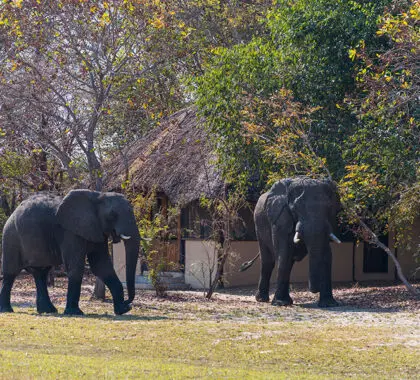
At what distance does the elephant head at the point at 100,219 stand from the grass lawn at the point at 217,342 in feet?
4.48

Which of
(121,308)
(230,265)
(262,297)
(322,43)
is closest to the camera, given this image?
(121,308)

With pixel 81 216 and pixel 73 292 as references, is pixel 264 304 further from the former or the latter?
pixel 81 216

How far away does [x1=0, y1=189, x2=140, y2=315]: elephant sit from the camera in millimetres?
15703

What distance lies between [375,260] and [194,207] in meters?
5.61

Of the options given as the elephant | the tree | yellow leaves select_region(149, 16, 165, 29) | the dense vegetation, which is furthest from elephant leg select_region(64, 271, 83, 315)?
yellow leaves select_region(149, 16, 165, 29)

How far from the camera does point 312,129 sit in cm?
1994

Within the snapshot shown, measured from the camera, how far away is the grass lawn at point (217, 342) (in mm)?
9922

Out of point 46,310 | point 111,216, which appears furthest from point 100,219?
point 46,310

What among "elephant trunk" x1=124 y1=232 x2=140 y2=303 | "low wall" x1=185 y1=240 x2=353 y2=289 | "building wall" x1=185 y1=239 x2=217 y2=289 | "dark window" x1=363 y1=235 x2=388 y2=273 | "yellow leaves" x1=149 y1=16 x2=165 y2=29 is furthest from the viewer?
"dark window" x1=363 y1=235 x2=388 y2=273

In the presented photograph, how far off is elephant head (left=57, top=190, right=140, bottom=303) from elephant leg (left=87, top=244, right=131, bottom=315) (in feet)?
1.12

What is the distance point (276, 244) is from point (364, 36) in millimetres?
4924

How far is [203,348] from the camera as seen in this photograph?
37.9ft

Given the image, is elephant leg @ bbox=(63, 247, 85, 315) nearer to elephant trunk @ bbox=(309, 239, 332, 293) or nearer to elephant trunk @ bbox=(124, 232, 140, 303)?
elephant trunk @ bbox=(124, 232, 140, 303)

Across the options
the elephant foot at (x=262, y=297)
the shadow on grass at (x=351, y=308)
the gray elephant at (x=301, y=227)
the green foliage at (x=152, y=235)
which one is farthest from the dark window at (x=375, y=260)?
the shadow on grass at (x=351, y=308)
